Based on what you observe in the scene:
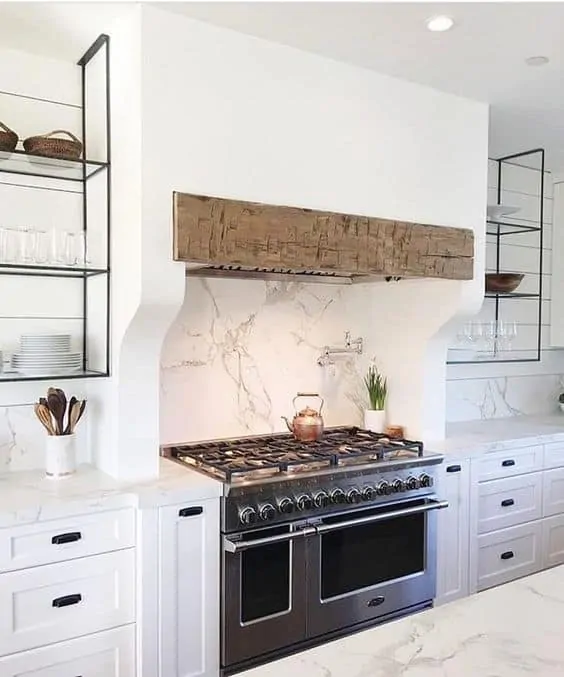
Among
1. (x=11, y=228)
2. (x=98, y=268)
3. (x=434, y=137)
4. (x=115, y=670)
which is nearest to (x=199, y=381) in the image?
(x=98, y=268)

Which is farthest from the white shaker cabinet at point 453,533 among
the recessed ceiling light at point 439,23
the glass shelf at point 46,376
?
the recessed ceiling light at point 439,23

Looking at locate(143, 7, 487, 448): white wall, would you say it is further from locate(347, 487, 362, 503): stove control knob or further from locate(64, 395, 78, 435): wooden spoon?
locate(347, 487, 362, 503): stove control knob

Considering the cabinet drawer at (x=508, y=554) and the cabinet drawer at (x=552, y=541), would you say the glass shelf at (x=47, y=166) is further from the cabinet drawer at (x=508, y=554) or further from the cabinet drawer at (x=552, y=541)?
the cabinet drawer at (x=552, y=541)

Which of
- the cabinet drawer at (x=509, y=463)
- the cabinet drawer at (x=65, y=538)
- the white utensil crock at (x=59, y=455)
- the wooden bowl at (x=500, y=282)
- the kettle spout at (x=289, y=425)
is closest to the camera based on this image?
the cabinet drawer at (x=65, y=538)

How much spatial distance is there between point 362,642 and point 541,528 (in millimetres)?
2844

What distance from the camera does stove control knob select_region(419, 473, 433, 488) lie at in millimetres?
3113

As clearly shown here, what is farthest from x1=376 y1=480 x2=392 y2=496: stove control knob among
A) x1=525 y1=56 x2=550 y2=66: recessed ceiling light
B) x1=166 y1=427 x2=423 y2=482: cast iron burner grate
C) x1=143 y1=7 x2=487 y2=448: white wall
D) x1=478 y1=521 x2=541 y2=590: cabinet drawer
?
x1=525 y1=56 x2=550 y2=66: recessed ceiling light

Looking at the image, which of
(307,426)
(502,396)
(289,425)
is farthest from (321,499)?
(502,396)

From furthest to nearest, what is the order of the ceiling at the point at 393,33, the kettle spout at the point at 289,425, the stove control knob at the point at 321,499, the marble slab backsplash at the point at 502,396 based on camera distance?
the marble slab backsplash at the point at 502,396
the kettle spout at the point at 289,425
the stove control knob at the point at 321,499
the ceiling at the point at 393,33

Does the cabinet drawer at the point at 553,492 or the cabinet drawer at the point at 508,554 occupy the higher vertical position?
the cabinet drawer at the point at 553,492

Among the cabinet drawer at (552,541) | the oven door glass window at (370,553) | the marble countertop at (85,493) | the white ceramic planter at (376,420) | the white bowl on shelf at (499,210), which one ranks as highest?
the white bowl on shelf at (499,210)

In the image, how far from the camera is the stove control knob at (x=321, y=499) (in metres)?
2.76

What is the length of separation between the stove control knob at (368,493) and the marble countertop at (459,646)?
54.4 inches

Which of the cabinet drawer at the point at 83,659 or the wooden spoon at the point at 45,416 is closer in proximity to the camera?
the cabinet drawer at the point at 83,659
